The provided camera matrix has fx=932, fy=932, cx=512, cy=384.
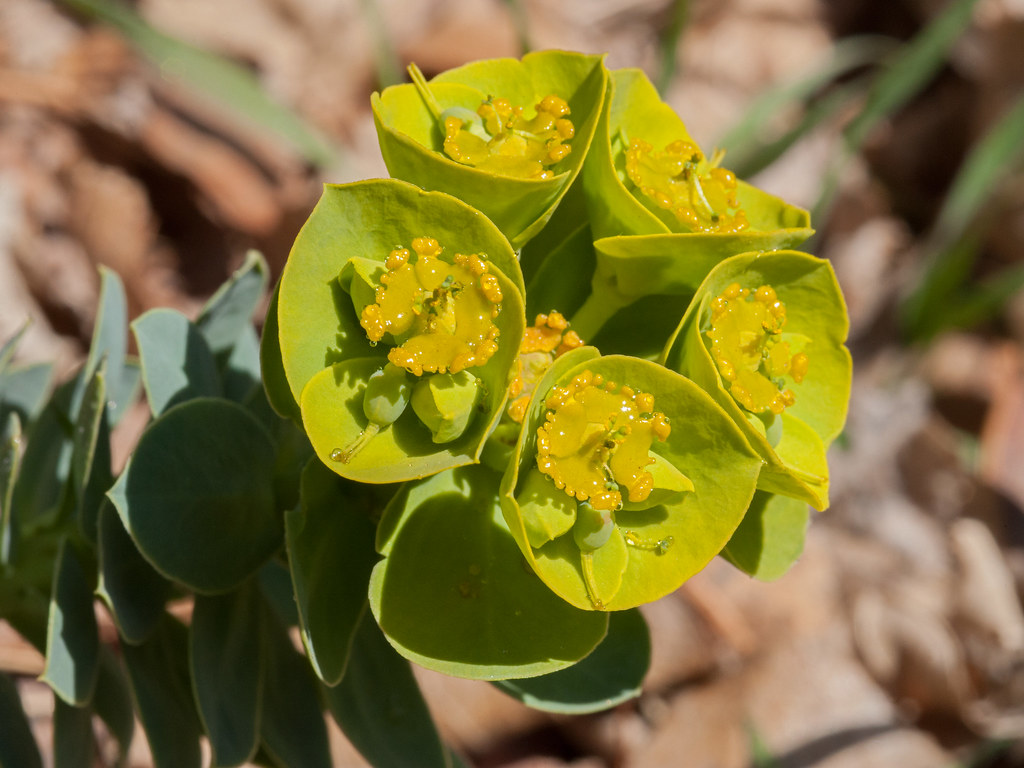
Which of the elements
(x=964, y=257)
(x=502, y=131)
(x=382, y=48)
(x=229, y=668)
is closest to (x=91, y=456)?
(x=229, y=668)

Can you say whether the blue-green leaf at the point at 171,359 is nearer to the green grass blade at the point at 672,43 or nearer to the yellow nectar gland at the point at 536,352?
the yellow nectar gland at the point at 536,352

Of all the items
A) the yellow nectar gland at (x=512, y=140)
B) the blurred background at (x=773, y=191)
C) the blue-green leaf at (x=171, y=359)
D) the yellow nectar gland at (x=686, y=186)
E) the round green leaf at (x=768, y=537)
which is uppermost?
the yellow nectar gland at (x=512, y=140)

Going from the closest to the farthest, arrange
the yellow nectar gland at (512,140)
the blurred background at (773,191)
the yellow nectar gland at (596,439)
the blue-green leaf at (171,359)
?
1. the yellow nectar gland at (596,439)
2. the yellow nectar gland at (512,140)
3. the blue-green leaf at (171,359)
4. the blurred background at (773,191)

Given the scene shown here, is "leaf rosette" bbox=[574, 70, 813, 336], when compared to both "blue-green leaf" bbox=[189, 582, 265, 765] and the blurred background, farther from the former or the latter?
the blurred background

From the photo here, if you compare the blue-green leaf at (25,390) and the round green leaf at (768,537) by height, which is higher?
the round green leaf at (768,537)

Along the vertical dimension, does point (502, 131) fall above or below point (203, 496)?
above

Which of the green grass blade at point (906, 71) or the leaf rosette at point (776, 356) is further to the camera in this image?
the green grass blade at point (906, 71)

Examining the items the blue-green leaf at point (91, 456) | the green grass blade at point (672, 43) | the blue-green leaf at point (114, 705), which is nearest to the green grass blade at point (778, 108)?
the green grass blade at point (672, 43)

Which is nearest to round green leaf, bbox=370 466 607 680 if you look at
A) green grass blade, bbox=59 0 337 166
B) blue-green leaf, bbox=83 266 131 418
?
blue-green leaf, bbox=83 266 131 418

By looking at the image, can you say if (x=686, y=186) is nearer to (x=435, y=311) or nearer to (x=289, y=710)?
(x=435, y=311)
